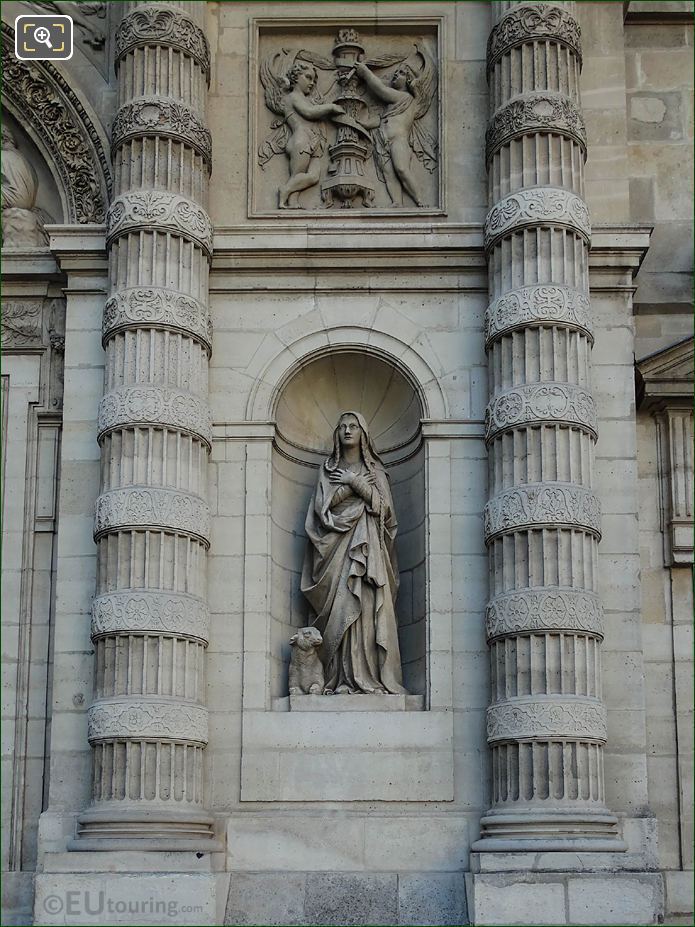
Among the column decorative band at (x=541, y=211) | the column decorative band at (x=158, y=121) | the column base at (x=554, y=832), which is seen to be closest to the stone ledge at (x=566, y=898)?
the column base at (x=554, y=832)

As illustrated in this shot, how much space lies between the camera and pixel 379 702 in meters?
17.2

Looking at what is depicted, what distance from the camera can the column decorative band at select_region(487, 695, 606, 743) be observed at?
16.3 metres

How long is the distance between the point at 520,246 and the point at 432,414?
6.23 ft

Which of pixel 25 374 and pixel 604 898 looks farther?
pixel 25 374

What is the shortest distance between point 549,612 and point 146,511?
12.9 feet

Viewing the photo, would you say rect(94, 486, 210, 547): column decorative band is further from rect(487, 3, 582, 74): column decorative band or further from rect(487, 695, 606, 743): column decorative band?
rect(487, 3, 582, 74): column decorative band

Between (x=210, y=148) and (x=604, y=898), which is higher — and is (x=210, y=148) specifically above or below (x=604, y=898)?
above

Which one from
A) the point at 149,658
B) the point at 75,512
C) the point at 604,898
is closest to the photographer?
the point at 604,898

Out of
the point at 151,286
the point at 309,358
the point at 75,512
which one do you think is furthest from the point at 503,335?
the point at 75,512

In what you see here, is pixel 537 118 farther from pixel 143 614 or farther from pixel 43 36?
pixel 143 614

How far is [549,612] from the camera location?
655 inches

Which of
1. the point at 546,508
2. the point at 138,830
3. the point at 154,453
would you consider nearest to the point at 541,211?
the point at 546,508

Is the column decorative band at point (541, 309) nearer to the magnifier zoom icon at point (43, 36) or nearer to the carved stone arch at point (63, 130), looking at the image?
the carved stone arch at point (63, 130)

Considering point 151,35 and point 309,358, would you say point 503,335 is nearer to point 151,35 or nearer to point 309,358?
point 309,358
